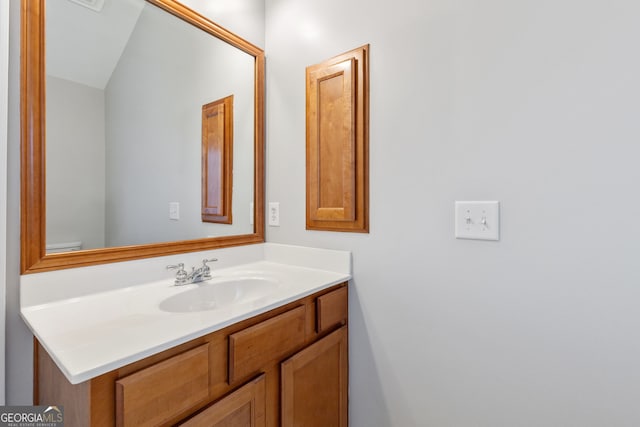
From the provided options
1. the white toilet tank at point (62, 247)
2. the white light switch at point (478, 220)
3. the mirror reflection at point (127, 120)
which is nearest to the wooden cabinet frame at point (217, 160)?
the mirror reflection at point (127, 120)

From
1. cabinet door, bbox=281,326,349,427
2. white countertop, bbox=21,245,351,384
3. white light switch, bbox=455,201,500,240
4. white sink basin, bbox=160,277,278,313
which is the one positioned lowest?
cabinet door, bbox=281,326,349,427

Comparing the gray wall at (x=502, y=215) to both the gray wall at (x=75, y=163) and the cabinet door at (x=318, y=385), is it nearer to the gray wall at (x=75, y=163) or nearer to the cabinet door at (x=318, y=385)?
the cabinet door at (x=318, y=385)

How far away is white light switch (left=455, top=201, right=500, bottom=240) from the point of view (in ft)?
3.17

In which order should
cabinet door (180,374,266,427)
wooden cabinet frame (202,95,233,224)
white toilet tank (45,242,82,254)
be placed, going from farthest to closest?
wooden cabinet frame (202,95,233,224) → white toilet tank (45,242,82,254) → cabinet door (180,374,266,427)

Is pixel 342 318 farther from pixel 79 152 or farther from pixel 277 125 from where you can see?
pixel 79 152

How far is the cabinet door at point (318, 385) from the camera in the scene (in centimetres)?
100

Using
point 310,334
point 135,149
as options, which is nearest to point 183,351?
point 310,334

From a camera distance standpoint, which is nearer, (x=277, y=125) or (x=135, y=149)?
(x=135, y=149)

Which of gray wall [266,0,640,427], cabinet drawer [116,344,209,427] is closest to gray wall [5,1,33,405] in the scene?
cabinet drawer [116,344,209,427]

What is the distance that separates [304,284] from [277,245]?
0.43 m

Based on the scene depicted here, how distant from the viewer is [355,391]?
1287 mm

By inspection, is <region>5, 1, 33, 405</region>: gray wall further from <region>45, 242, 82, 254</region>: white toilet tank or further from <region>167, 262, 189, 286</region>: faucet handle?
<region>167, 262, 189, 286</region>: faucet handle

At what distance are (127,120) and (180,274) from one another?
1.97ft

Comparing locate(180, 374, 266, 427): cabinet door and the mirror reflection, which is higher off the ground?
the mirror reflection
